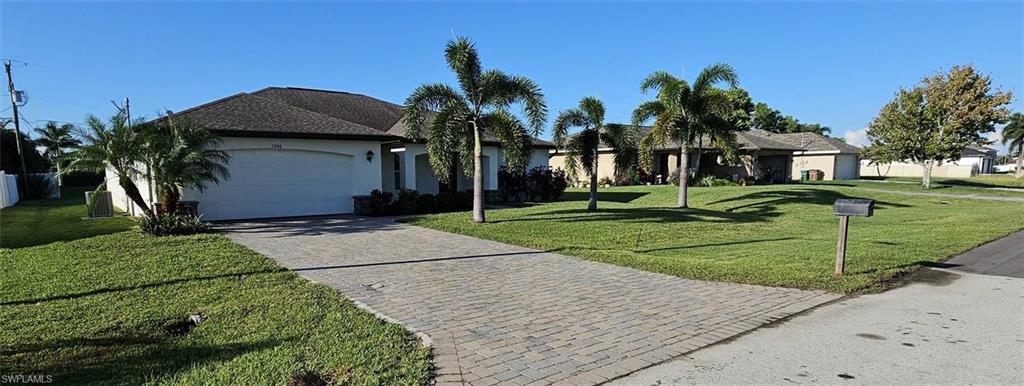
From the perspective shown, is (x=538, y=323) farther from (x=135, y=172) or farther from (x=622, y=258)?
(x=135, y=172)

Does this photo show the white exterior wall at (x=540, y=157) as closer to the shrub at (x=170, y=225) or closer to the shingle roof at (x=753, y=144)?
the shingle roof at (x=753, y=144)

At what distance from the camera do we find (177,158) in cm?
1188

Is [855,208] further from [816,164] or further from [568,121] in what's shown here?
[816,164]

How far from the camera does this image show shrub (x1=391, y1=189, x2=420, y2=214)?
16.8 m

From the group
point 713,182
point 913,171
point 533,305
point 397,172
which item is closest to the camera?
point 533,305

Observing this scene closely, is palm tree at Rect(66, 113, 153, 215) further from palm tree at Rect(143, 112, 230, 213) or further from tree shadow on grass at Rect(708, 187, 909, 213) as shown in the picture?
tree shadow on grass at Rect(708, 187, 909, 213)

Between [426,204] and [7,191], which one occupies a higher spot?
[7,191]

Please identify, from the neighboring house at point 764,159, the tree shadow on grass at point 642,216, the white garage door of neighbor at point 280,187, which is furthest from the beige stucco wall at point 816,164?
the white garage door of neighbor at point 280,187

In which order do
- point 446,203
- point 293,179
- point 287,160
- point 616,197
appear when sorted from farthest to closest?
point 616,197 → point 446,203 → point 293,179 → point 287,160

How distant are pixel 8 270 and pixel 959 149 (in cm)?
3956

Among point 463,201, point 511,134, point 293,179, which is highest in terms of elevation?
point 511,134

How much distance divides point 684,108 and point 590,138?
3897 millimetres

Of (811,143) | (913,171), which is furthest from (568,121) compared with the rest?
(913,171)

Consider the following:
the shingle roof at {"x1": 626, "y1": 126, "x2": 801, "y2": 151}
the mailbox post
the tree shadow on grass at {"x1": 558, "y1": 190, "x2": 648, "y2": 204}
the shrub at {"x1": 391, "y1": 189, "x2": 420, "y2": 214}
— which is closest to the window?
the shrub at {"x1": 391, "y1": 189, "x2": 420, "y2": 214}
